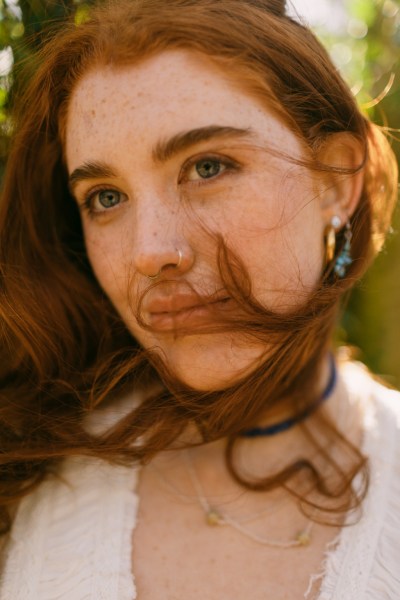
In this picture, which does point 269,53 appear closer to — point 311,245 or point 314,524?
point 311,245

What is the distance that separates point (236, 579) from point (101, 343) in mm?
719

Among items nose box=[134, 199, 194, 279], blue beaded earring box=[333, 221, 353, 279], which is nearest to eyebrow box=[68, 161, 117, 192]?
nose box=[134, 199, 194, 279]

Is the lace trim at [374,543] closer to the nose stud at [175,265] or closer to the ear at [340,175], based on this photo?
the ear at [340,175]

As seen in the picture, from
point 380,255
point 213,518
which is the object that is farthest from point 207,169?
point 380,255

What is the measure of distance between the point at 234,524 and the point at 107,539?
309 millimetres

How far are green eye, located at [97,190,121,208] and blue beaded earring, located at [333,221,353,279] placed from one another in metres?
0.58

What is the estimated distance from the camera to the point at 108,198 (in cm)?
163

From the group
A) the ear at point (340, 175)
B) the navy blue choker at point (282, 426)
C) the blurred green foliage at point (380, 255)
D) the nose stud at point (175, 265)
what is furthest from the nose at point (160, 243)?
the blurred green foliage at point (380, 255)

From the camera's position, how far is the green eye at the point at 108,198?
5.30 ft

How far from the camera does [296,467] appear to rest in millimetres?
1661

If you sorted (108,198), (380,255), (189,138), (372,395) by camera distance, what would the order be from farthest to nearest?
(380,255) < (372,395) < (108,198) < (189,138)

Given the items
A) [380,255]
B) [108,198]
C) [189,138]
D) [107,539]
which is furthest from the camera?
[380,255]

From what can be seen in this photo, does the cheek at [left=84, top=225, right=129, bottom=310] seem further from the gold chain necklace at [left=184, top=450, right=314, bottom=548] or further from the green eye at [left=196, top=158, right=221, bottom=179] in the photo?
the gold chain necklace at [left=184, top=450, right=314, bottom=548]

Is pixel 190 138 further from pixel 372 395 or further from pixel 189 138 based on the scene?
pixel 372 395
